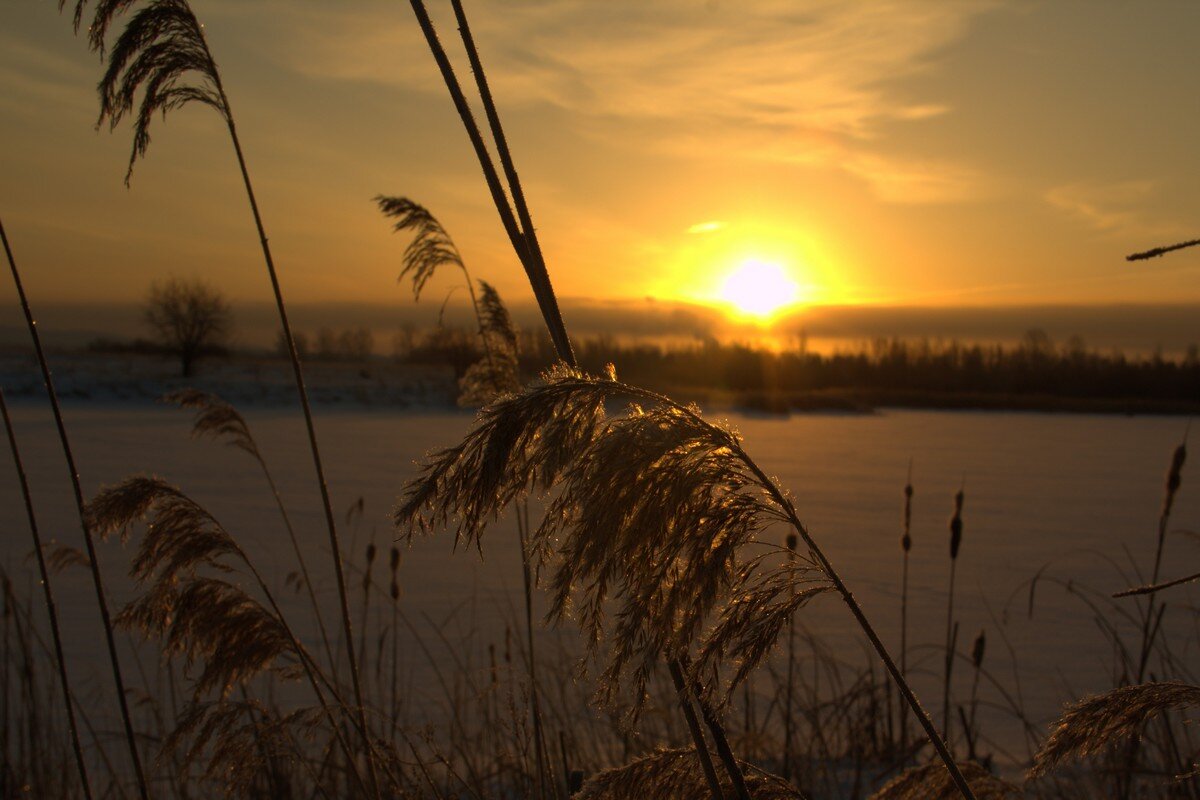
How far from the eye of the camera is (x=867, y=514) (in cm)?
1068

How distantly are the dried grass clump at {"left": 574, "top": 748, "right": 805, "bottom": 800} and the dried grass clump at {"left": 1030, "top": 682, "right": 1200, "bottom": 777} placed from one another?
343 mm

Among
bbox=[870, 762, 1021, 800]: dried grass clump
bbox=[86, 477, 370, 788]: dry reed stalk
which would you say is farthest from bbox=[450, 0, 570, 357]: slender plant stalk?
bbox=[86, 477, 370, 788]: dry reed stalk

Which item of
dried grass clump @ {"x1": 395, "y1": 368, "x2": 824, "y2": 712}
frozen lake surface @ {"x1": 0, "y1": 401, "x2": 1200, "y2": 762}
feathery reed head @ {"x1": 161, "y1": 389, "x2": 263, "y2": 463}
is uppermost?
feathery reed head @ {"x1": 161, "y1": 389, "x2": 263, "y2": 463}

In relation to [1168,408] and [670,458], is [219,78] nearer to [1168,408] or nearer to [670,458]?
[670,458]

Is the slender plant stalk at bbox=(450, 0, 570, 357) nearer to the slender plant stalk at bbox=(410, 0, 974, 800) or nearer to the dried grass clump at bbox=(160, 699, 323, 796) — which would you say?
the slender plant stalk at bbox=(410, 0, 974, 800)

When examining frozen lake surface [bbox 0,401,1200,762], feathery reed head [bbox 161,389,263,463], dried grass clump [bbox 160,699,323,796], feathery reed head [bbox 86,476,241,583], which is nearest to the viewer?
dried grass clump [bbox 160,699,323,796]

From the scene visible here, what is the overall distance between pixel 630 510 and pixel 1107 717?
0.64 meters

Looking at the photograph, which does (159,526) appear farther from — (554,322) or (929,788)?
(929,788)

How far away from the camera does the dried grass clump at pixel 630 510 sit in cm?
92

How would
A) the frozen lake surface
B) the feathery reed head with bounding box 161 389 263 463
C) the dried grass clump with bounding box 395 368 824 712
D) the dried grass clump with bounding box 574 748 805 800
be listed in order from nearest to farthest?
the dried grass clump with bounding box 395 368 824 712, the dried grass clump with bounding box 574 748 805 800, the feathery reed head with bounding box 161 389 263 463, the frozen lake surface

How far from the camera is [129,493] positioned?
2.22 m

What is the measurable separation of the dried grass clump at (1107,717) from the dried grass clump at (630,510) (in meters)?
0.40

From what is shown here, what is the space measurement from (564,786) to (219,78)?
247 cm

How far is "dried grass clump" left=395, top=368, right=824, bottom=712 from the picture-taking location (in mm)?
921
